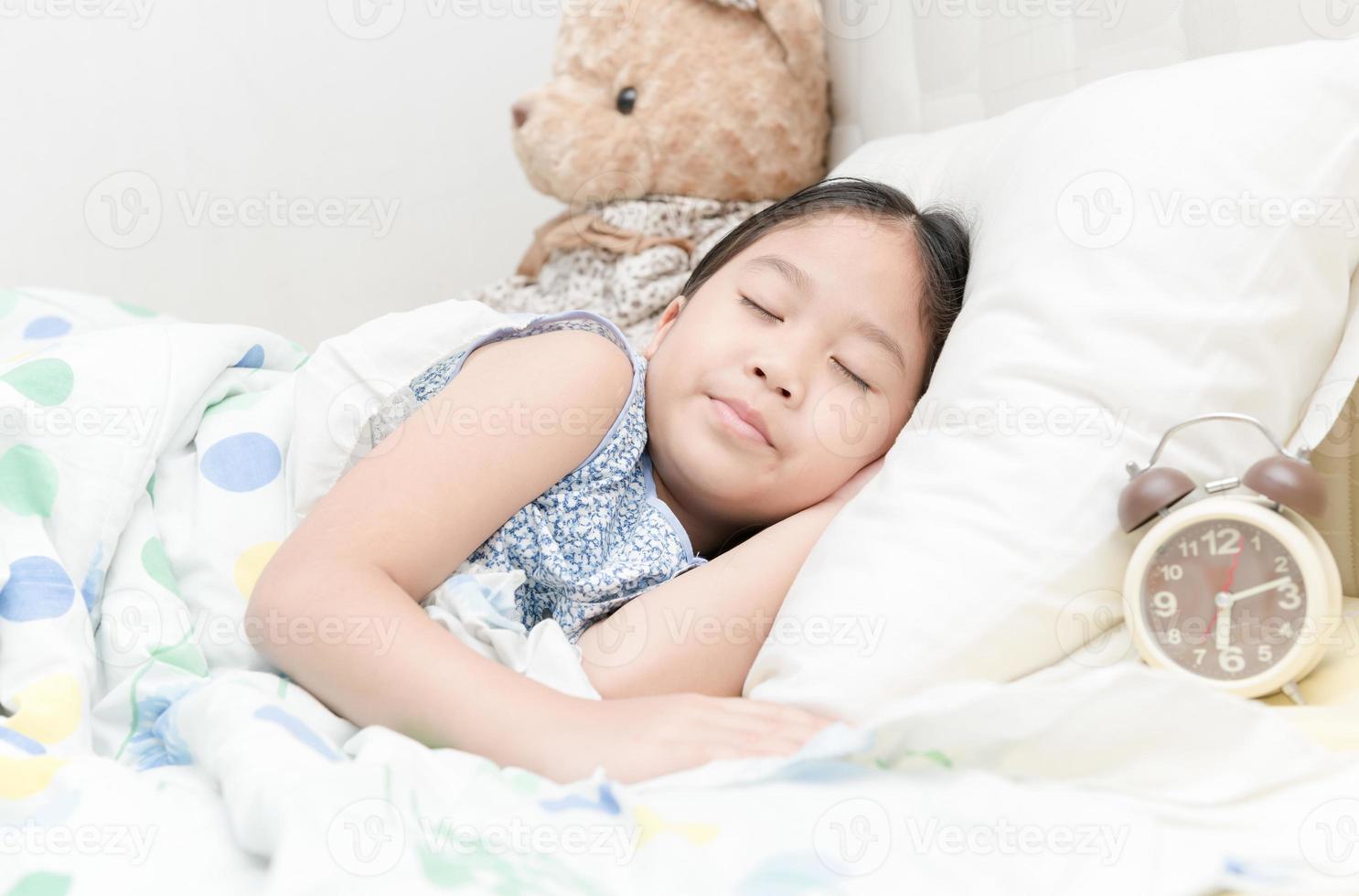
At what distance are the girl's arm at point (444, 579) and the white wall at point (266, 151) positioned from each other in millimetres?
1204

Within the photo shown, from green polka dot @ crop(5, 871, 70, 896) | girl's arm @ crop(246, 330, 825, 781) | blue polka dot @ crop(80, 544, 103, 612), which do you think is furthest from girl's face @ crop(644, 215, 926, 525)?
green polka dot @ crop(5, 871, 70, 896)

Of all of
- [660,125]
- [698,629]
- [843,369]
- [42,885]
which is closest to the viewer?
[42,885]

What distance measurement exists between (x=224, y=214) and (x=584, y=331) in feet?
4.14

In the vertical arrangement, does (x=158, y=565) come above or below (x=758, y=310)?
below

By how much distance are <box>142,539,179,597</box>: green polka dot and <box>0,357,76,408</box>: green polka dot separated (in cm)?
15

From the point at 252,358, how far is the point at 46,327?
0.26 metres

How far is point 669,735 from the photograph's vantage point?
0.73 metres

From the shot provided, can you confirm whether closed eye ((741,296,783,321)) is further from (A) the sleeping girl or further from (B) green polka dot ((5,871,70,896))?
(B) green polka dot ((5,871,70,896))

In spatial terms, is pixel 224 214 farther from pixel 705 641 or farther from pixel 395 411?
pixel 705 641

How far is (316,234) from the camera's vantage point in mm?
2039

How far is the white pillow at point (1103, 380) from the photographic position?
30.7 inches

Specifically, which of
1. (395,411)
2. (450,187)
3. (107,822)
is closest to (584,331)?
(395,411)

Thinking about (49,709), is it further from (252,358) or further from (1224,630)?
(1224,630)

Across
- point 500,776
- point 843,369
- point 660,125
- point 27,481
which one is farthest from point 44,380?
point 660,125
